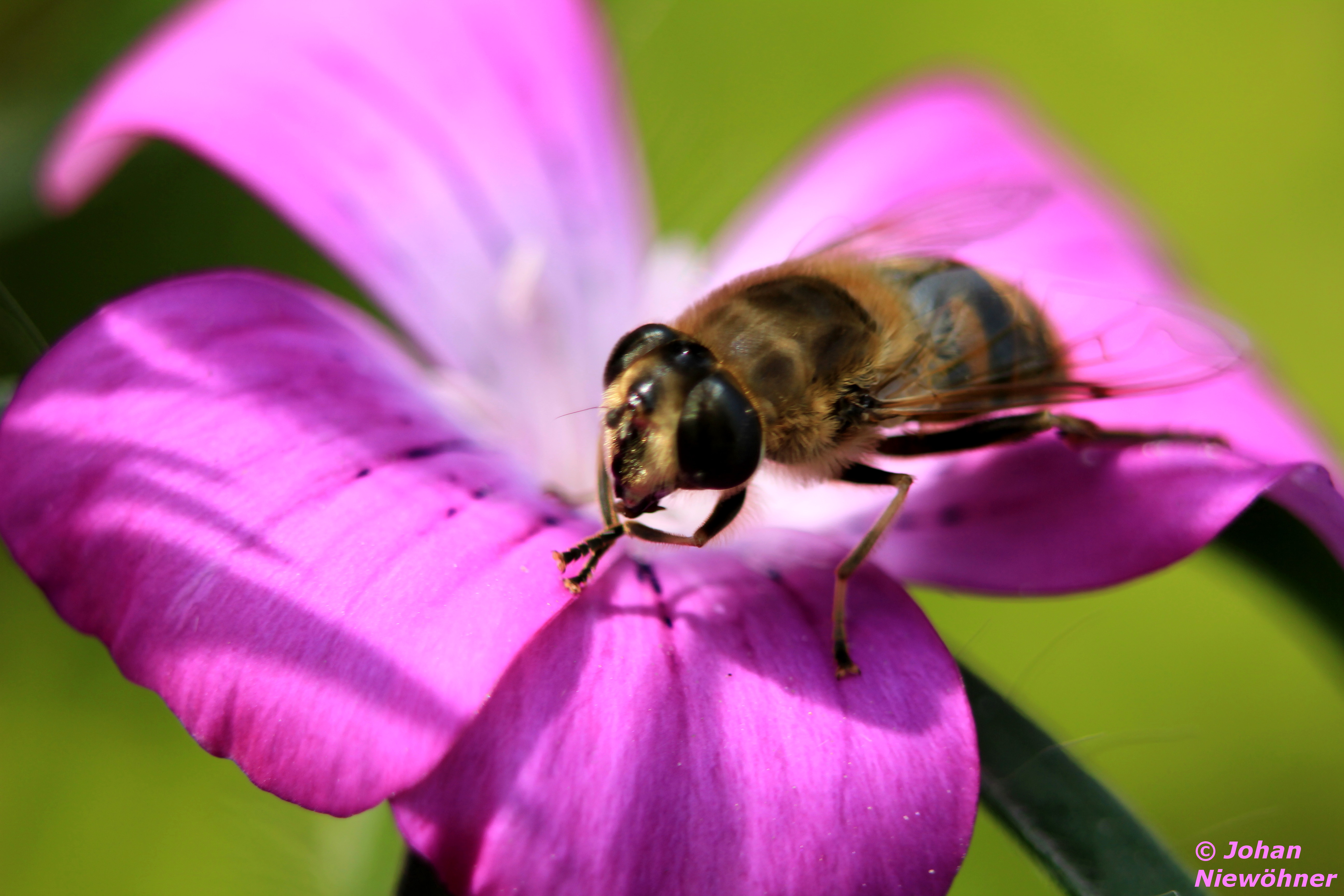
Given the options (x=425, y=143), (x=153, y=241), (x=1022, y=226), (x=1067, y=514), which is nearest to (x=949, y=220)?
(x=1022, y=226)

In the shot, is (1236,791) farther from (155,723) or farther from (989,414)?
(155,723)

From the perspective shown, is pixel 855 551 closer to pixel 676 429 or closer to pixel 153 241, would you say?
pixel 676 429

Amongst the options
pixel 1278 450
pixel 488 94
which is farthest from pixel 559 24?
pixel 1278 450

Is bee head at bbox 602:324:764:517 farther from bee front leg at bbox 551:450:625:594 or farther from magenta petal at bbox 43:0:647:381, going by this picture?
magenta petal at bbox 43:0:647:381

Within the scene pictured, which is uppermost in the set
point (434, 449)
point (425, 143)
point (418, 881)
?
point (425, 143)

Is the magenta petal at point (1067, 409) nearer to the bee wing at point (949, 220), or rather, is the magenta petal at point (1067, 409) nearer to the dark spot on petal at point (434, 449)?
the bee wing at point (949, 220)

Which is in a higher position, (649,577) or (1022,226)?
(1022,226)

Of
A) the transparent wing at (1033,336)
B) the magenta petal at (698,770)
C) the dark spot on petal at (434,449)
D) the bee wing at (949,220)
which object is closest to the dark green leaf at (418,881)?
the magenta petal at (698,770)

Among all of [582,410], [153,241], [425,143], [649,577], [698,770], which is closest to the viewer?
[698,770]

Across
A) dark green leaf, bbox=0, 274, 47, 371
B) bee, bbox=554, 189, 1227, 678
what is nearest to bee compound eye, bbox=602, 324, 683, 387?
bee, bbox=554, 189, 1227, 678
